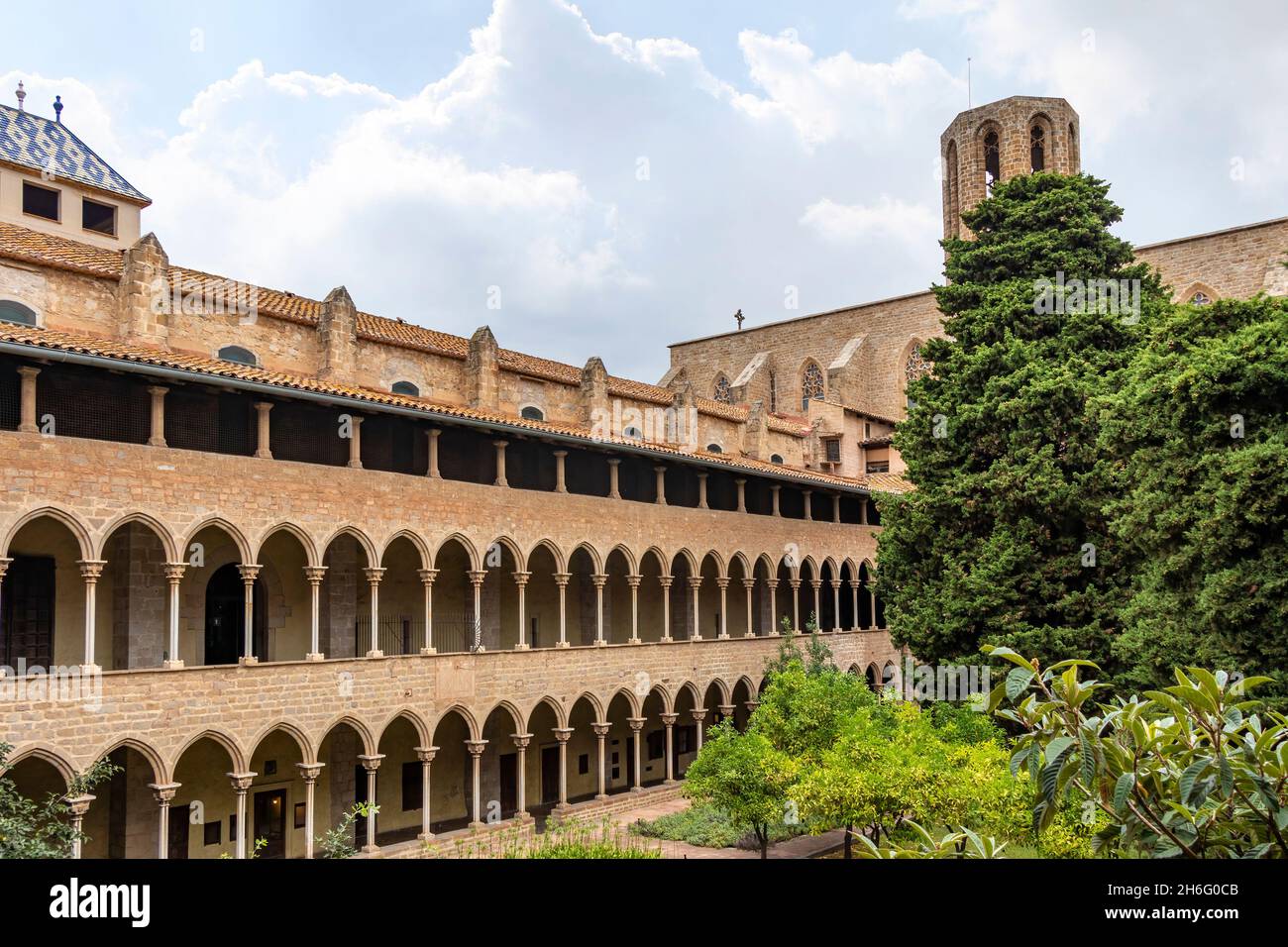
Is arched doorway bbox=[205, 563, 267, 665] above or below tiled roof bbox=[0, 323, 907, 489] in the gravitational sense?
below

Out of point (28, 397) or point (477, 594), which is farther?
point (477, 594)

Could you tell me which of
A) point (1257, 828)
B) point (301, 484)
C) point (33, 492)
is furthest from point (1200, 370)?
point (33, 492)

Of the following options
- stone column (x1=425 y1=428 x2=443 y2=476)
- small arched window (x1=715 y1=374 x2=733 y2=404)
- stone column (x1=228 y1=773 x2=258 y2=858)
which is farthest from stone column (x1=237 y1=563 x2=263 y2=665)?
small arched window (x1=715 y1=374 x2=733 y2=404)

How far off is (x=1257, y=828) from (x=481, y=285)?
80.8 ft

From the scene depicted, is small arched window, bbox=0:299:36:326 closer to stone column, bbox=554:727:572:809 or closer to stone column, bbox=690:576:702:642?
stone column, bbox=554:727:572:809

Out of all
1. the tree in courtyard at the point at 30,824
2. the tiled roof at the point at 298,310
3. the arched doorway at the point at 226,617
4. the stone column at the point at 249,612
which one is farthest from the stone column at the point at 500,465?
the tree in courtyard at the point at 30,824

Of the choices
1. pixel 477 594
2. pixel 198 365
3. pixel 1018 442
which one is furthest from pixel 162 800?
pixel 1018 442

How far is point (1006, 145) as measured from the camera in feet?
144

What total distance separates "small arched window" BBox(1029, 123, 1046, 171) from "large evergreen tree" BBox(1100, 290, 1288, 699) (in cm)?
2965

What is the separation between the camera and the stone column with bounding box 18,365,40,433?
50.8 feet

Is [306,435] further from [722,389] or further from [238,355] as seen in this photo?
[722,389]

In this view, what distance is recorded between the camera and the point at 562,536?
24.1 metres

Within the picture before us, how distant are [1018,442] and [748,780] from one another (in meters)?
8.90

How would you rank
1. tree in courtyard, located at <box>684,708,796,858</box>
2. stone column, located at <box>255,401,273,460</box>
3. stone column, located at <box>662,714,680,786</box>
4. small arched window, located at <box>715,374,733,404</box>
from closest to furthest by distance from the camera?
tree in courtyard, located at <box>684,708,796,858</box>
stone column, located at <box>255,401,273,460</box>
stone column, located at <box>662,714,680,786</box>
small arched window, located at <box>715,374,733,404</box>
